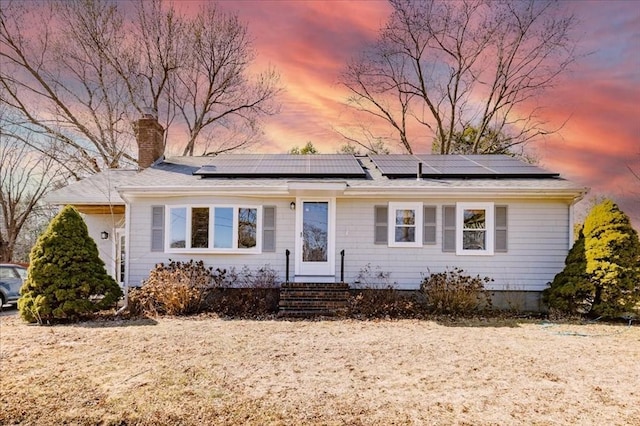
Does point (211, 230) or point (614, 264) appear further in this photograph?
point (211, 230)

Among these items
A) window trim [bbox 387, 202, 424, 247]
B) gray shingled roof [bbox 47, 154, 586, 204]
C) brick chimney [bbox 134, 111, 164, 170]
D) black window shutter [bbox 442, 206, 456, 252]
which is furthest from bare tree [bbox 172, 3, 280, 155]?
black window shutter [bbox 442, 206, 456, 252]

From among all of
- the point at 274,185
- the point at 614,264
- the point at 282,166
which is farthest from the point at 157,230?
the point at 614,264

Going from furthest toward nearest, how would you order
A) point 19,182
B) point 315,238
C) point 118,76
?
point 19,182
point 118,76
point 315,238

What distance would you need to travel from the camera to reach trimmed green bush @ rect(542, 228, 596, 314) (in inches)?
382

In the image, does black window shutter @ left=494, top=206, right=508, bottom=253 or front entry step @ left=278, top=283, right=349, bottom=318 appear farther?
black window shutter @ left=494, top=206, right=508, bottom=253

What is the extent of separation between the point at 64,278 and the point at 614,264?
39.9 feet

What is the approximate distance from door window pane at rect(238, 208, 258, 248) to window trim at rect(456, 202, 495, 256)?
207 inches

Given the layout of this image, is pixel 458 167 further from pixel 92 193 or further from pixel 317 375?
pixel 92 193

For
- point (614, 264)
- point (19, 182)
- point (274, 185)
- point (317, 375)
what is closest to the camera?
point (317, 375)

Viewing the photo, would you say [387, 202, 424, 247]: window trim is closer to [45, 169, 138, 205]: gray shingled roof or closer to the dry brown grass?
the dry brown grass

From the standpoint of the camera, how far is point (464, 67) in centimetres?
2247

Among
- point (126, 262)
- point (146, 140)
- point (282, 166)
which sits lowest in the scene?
point (126, 262)

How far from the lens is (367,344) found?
7.25m

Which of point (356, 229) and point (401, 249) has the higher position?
point (356, 229)
